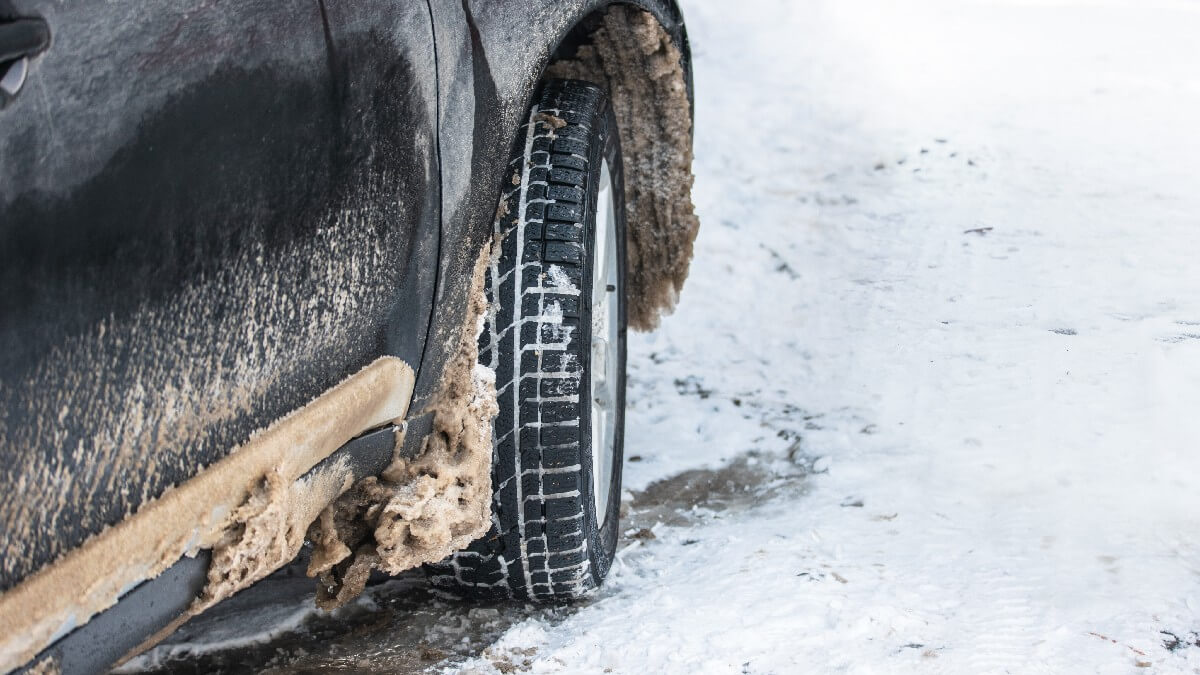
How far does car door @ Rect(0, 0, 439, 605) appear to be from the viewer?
98cm

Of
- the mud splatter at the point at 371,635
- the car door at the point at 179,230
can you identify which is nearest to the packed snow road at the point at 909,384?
the mud splatter at the point at 371,635

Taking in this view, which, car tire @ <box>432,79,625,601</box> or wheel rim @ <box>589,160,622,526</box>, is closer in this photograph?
car tire @ <box>432,79,625,601</box>

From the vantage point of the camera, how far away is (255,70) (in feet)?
3.94

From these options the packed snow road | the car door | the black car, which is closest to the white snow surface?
the packed snow road

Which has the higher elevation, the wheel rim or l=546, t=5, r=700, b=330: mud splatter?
l=546, t=5, r=700, b=330: mud splatter

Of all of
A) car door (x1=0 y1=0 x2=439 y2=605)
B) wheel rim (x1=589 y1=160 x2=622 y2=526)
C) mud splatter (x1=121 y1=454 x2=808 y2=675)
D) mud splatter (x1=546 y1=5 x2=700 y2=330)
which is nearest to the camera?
car door (x1=0 y1=0 x2=439 y2=605)

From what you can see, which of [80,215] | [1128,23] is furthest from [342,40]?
[1128,23]

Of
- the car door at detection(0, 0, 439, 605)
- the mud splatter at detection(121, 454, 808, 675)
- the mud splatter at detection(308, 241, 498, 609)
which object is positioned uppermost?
the car door at detection(0, 0, 439, 605)

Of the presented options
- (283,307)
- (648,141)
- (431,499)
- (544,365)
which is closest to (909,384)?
(648,141)

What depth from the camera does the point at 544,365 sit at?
195 centimetres

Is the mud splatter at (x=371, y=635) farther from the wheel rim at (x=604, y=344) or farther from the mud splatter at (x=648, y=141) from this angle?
the mud splatter at (x=648, y=141)

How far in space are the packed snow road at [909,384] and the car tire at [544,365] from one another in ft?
0.53

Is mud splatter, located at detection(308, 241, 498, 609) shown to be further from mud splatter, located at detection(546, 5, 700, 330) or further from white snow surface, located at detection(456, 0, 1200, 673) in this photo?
mud splatter, located at detection(546, 5, 700, 330)

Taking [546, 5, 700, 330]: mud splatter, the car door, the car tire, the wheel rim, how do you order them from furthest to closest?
[546, 5, 700, 330]: mud splatter, the wheel rim, the car tire, the car door
